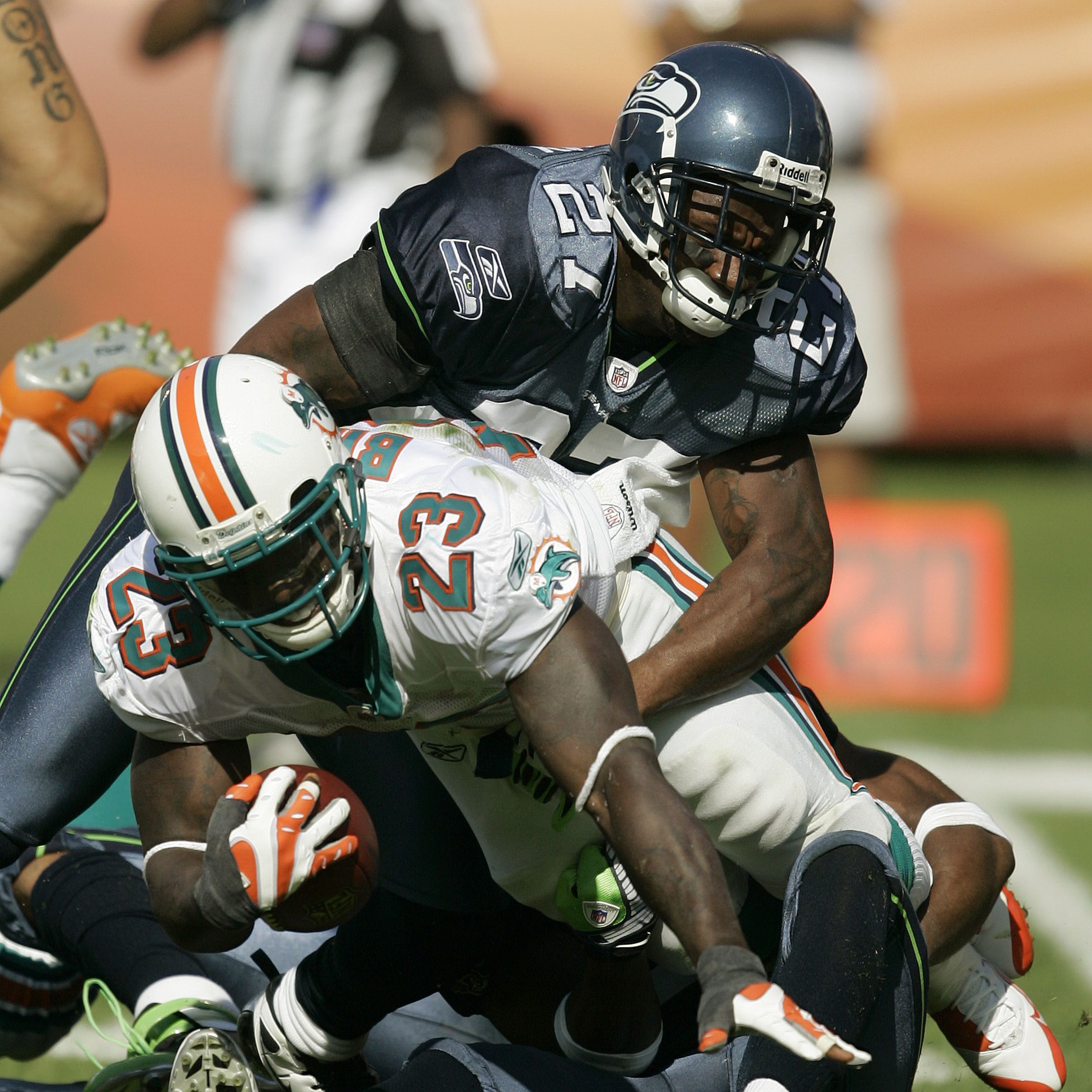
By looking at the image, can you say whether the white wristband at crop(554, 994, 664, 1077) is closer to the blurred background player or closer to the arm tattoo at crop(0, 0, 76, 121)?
the arm tattoo at crop(0, 0, 76, 121)

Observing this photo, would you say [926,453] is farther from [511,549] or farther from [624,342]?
[511,549]

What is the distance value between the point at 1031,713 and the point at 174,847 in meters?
4.21

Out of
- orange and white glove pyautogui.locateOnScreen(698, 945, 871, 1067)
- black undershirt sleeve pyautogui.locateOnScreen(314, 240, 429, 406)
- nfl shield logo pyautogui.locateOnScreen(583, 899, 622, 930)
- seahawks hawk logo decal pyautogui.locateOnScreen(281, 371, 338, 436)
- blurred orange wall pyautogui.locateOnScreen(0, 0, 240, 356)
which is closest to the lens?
orange and white glove pyautogui.locateOnScreen(698, 945, 871, 1067)

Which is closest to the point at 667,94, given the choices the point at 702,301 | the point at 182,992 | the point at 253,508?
the point at 702,301

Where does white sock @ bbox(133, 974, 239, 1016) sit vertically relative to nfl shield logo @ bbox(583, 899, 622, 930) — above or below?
below

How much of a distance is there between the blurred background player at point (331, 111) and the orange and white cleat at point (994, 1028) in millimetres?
5901

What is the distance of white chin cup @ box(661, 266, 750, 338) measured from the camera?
9.55 feet

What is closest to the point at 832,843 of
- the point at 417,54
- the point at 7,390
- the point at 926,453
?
the point at 7,390

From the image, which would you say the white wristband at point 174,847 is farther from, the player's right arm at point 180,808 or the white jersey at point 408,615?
the white jersey at point 408,615

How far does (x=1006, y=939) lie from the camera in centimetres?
320

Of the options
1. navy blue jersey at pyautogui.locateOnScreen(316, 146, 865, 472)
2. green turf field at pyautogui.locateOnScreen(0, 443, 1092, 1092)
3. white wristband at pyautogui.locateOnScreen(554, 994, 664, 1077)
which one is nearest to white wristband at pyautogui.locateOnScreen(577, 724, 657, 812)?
white wristband at pyautogui.locateOnScreen(554, 994, 664, 1077)

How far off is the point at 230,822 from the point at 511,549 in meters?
0.57

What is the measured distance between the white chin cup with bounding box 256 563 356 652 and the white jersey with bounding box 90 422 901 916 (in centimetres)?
7

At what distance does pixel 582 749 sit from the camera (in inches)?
91.0
